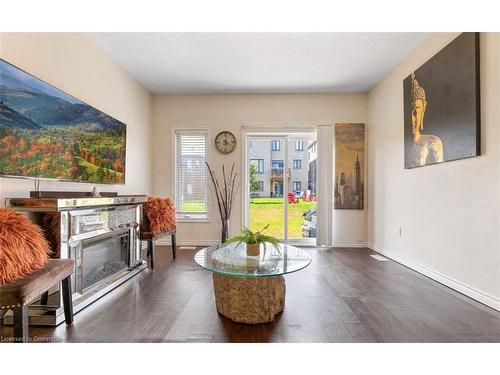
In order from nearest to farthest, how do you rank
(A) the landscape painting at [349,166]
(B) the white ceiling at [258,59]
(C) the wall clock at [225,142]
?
(B) the white ceiling at [258,59], (A) the landscape painting at [349,166], (C) the wall clock at [225,142]

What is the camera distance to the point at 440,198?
289 cm

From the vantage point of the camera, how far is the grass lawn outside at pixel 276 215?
494 centimetres

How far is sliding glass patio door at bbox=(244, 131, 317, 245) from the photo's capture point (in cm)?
490

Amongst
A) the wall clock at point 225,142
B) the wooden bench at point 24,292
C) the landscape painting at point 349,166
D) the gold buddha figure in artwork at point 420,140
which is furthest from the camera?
the wall clock at point 225,142

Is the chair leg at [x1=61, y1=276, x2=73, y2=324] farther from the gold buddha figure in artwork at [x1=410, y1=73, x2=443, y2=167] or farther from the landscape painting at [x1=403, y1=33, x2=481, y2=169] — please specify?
Answer: the gold buddha figure in artwork at [x1=410, y1=73, x2=443, y2=167]

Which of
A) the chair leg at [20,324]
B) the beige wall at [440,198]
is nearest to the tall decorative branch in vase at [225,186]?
the beige wall at [440,198]

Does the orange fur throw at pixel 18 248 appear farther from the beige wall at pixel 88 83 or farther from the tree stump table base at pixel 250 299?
the tree stump table base at pixel 250 299

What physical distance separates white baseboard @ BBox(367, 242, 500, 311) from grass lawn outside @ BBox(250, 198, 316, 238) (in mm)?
1604

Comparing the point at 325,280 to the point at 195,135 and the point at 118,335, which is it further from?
the point at 195,135

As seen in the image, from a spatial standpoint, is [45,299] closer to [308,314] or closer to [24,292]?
[24,292]

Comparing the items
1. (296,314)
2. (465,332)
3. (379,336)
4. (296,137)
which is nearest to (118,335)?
(296,314)

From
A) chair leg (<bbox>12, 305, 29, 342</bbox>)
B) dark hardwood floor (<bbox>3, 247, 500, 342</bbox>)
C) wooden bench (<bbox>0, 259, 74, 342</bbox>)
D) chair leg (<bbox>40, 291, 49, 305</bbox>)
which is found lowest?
Answer: dark hardwood floor (<bbox>3, 247, 500, 342</bbox>)

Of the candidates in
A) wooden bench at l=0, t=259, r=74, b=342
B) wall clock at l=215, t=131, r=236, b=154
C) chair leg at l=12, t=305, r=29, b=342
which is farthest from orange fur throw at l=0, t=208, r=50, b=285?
wall clock at l=215, t=131, r=236, b=154

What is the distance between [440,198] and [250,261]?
2.34 metres
